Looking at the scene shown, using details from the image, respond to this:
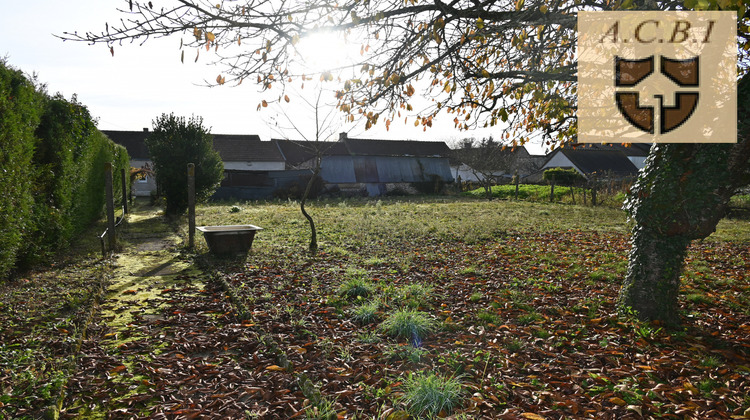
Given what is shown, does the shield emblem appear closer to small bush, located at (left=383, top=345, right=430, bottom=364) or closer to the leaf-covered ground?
the leaf-covered ground

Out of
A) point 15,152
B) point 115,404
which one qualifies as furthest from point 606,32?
point 15,152

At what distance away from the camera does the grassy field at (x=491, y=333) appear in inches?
120

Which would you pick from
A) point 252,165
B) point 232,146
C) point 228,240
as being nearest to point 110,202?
point 228,240

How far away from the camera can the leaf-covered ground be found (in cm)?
305

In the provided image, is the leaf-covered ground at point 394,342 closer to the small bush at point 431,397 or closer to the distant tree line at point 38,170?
the small bush at point 431,397

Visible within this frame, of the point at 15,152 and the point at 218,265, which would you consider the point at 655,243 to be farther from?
the point at 15,152

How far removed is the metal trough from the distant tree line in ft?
8.51

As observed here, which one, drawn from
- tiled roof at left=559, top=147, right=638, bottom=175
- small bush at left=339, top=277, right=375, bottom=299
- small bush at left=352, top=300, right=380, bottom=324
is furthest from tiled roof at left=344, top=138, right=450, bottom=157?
small bush at left=352, top=300, right=380, bottom=324

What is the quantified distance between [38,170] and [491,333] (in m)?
7.83

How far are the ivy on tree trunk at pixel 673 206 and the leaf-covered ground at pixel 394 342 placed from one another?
39 cm

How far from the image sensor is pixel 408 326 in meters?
4.27

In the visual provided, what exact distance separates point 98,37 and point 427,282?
5046 mm

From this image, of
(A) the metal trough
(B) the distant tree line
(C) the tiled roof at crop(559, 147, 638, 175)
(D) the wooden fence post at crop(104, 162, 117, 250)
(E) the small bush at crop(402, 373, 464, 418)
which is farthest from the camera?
(C) the tiled roof at crop(559, 147, 638, 175)

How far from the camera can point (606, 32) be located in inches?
181
